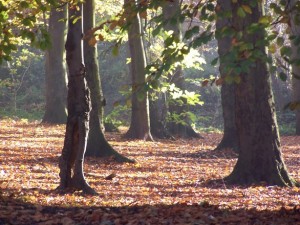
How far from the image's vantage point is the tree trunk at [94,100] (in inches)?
664

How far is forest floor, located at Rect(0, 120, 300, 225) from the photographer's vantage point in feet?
28.0

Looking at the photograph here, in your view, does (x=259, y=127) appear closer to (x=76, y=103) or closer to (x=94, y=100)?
(x=76, y=103)

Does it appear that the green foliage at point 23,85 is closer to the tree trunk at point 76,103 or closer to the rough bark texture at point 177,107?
the rough bark texture at point 177,107

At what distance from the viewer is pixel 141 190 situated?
1319cm

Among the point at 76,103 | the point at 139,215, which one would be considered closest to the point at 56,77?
the point at 76,103

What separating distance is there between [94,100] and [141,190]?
4497mm

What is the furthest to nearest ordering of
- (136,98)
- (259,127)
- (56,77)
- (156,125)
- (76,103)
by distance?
(56,77) → (156,125) → (136,98) → (259,127) → (76,103)

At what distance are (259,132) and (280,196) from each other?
1617 millimetres

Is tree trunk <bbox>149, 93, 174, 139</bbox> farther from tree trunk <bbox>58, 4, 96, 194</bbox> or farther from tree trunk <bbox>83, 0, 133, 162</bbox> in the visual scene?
tree trunk <bbox>58, 4, 96, 194</bbox>

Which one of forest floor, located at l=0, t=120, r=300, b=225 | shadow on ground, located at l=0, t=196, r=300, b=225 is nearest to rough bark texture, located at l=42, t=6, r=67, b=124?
forest floor, located at l=0, t=120, r=300, b=225

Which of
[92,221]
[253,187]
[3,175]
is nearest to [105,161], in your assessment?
[3,175]

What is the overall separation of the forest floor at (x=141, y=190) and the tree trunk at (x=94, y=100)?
41 centimetres

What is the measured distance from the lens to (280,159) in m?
13.6

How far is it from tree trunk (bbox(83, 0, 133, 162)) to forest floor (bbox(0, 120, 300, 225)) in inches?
16.1
